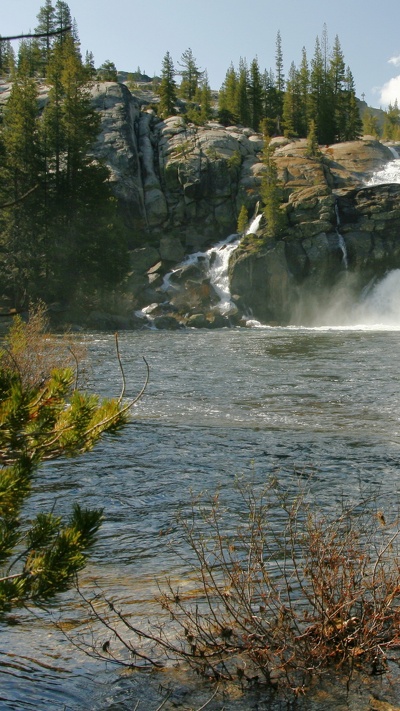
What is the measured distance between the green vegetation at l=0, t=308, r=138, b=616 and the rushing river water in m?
0.65

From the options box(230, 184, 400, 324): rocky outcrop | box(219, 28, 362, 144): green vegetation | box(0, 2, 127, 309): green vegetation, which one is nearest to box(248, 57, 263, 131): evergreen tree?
box(219, 28, 362, 144): green vegetation

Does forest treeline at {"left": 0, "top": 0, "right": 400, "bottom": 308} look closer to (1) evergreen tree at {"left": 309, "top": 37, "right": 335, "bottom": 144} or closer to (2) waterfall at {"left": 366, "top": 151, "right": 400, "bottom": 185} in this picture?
(2) waterfall at {"left": 366, "top": 151, "right": 400, "bottom": 185}

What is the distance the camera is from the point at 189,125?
7456cm

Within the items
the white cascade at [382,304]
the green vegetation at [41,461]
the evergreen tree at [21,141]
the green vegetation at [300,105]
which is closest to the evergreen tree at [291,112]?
the green vegetation at [300,105]

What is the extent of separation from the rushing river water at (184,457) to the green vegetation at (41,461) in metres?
0.65

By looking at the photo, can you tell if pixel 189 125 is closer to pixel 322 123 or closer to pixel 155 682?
pixel 322 123

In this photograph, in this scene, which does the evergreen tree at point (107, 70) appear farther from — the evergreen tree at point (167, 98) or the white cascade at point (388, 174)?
the white cascade at point (388, 174)

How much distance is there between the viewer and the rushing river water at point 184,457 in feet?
18.4

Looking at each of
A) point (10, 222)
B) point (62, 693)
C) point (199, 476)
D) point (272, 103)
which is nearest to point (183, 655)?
point (62, 693)

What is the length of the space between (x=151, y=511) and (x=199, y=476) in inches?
77.2

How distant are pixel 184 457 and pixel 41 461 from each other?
8724mm

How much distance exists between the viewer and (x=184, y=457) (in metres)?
12.8

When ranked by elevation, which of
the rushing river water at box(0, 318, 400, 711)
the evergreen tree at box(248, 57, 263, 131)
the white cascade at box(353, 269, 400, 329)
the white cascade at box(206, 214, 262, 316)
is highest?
the evergreen tree at box(248, 57, 263, 131)

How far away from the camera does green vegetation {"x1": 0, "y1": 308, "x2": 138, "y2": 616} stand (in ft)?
12.9
